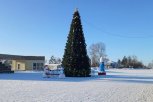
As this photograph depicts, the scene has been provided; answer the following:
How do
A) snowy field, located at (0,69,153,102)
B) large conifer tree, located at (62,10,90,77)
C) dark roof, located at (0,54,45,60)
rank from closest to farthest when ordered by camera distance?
snowy field, located at (0,69,153,102) < large conifer tree, located at (62,10,90,77) < dark roof, located at (0,54,45,60)

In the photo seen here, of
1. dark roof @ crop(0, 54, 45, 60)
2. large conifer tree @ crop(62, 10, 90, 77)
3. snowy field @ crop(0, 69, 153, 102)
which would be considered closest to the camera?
snowy field @ crop(0, 69, 153, 102)

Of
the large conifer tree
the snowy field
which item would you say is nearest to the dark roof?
the large conifer tree

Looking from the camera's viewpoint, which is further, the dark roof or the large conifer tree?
the dark roof

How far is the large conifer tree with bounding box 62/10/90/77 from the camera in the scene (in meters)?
30.1

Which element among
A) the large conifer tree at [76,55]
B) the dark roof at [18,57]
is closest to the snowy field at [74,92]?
the large conifer tree at [76,55]

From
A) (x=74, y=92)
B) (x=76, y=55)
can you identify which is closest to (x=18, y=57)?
(x=76, y=55)

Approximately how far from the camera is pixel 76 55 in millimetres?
30281

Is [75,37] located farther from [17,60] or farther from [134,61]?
[134,61]

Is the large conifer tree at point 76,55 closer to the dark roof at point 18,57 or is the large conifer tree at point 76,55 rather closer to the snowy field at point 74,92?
the snowy field at point 74,92

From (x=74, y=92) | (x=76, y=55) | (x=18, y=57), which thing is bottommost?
(x=74, y=92)

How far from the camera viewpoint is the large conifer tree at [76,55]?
3011cm

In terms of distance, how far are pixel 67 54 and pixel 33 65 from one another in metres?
38.8

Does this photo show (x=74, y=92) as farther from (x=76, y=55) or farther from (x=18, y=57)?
(x=18, y=57)

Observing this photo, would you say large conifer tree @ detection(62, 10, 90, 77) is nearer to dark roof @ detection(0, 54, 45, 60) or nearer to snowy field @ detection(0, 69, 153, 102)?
snowy field @ detection(0, 69, 153, 102)
